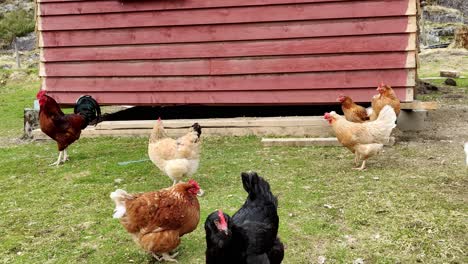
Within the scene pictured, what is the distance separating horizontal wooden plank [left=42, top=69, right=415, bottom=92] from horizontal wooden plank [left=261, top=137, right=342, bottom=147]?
3.81 feet

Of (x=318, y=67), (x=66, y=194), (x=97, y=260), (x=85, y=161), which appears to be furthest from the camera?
(x=318, y=67)

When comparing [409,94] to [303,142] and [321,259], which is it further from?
[321,259]

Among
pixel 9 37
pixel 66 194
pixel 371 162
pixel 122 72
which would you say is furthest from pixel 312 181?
pixel 9 37

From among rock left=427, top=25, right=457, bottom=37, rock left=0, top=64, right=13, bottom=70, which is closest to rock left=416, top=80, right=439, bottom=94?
rock left=0, top=64, right=13, bottom=70

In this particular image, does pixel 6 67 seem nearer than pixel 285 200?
No

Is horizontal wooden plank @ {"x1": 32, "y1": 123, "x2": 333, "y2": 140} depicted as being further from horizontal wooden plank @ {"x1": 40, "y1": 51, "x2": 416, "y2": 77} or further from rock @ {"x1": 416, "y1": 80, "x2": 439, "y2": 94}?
rock @ {"x1": 416, "y1": 80, "x2": 439, "y2": 94}

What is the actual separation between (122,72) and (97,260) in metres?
5.55

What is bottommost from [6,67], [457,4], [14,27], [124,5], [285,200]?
[285,200]

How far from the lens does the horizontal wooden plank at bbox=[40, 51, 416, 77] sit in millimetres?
7680

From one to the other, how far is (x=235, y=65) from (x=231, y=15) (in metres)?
0.91

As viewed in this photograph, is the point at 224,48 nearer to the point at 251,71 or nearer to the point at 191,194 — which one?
the point at 251,71

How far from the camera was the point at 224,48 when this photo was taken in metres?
8.27

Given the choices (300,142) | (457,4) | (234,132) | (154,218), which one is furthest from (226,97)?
(457,4)

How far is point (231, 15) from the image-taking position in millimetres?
8094
